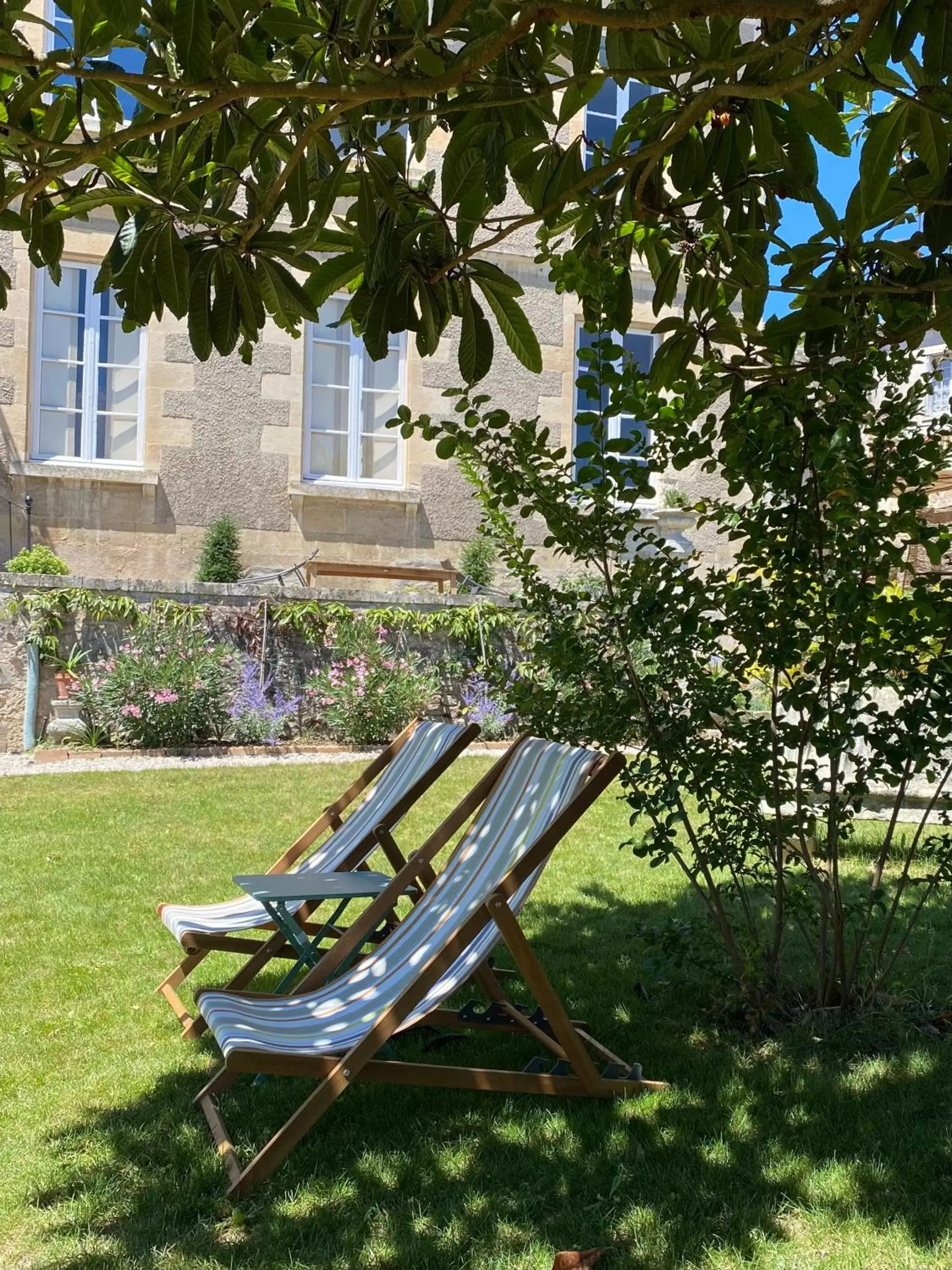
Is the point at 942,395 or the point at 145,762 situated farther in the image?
the point at 942,395

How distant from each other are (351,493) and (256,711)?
431 cm

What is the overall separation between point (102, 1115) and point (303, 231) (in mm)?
2477

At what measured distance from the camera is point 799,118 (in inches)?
103

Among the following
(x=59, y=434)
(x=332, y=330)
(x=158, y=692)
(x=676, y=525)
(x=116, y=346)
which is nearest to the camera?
(x=158, y=692)

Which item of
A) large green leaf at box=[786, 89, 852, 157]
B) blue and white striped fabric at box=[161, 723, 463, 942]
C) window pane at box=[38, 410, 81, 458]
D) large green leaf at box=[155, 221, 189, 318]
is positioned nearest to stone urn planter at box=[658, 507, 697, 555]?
window pane at box=[38, 410, 81, 458]

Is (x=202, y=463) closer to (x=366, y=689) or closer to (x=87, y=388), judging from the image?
(x=87, y=388)

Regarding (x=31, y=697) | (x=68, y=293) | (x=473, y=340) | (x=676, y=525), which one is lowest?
(x=31, y=697)

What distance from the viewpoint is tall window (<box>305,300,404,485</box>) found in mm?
14102

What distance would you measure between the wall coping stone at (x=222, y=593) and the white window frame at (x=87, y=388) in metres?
2.52

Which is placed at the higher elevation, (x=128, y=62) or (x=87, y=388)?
(x=128, y=62)

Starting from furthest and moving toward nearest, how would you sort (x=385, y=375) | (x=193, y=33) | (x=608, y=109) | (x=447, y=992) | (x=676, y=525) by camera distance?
(x=608, y=109)
(x=385, y=375)
(x=676, y=525)
(x=447, y=992)
(x=193, y=33)

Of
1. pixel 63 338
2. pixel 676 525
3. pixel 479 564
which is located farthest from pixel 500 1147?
pixel 63 338

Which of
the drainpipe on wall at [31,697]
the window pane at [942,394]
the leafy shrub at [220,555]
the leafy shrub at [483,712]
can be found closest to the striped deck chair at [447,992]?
the leafy shrub at [483,712]

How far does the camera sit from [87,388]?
13.2 meters
